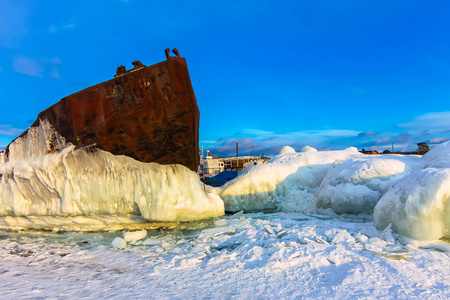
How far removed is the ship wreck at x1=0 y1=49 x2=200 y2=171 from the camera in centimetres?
532

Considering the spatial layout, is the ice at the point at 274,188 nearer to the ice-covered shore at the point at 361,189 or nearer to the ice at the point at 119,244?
the ice-covered shore at the point at 361,189

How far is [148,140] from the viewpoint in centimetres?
554

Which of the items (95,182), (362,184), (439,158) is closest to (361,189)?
(362,184)

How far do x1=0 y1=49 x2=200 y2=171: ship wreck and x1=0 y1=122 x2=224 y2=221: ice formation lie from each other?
0.21 m

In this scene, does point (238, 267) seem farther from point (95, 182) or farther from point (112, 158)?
point (95, 182)

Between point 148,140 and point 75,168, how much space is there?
5.58ft

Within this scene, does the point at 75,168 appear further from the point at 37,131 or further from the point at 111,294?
the point at 111,294

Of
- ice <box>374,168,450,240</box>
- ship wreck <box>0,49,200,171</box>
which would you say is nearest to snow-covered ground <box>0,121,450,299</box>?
ice <box>374,168,450,240</box>

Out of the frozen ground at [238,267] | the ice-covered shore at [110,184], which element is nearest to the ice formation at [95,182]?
the ice-covered shore at [110,184]

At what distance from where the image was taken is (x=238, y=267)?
3232 millimetres

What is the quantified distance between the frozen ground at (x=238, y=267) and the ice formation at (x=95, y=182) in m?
0.97

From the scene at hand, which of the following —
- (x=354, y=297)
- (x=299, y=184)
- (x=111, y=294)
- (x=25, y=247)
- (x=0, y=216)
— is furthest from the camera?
(x=299, y=184)

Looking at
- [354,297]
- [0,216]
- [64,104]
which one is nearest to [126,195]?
[64,104]

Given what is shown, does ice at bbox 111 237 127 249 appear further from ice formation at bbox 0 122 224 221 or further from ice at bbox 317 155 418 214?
ice at bbox 317 155 418 214
